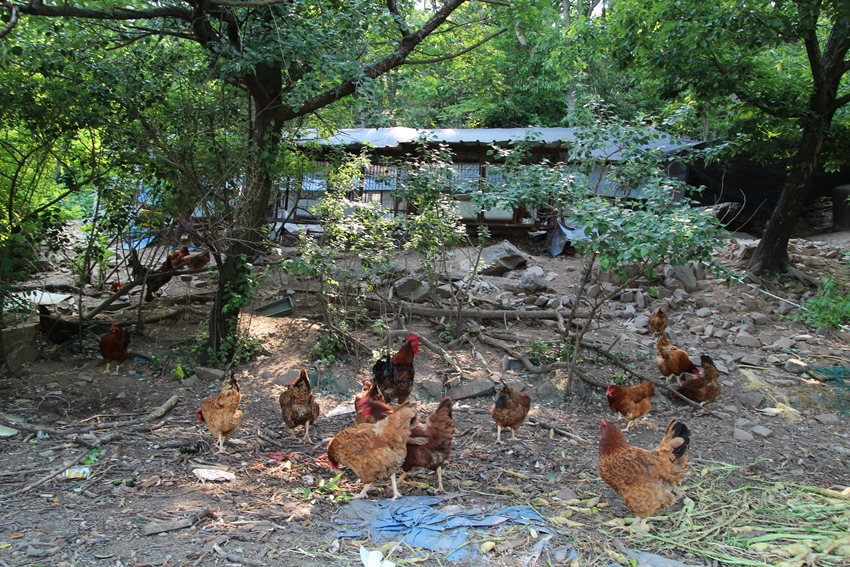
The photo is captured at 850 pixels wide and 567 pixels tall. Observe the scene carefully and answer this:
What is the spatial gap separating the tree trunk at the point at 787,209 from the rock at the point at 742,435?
19.0ft

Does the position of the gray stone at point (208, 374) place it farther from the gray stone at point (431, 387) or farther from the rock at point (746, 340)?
the rock at point (746, 340)

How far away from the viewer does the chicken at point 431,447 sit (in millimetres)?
4629

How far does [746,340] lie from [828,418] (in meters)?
2.21

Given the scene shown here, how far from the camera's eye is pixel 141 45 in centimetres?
718

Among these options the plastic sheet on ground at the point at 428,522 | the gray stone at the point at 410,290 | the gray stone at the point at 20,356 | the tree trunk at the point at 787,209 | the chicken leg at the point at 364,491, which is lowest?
the chicken leg at the point at 364,491

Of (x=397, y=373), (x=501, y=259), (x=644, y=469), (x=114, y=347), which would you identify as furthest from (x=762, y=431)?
(x=114, y=347)

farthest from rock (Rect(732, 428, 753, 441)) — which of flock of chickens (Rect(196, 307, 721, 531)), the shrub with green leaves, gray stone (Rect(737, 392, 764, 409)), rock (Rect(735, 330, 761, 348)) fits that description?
rock (Rect(735, 330, 761, 348))

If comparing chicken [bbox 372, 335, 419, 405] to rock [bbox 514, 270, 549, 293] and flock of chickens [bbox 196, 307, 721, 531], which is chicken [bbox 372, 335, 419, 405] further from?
rock [bbox 514, 270, 549, 293]

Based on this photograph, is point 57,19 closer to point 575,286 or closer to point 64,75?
point 64,75

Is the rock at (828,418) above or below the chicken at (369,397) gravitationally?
below

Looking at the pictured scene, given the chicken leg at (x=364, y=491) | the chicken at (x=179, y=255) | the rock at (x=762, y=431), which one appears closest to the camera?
the chicken leg at (x=364, y=491)

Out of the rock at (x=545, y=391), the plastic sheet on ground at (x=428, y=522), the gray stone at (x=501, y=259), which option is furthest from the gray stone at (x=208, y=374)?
the gray stone at (x=501, y=259)

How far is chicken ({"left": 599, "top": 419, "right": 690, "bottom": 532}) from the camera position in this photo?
4074mm

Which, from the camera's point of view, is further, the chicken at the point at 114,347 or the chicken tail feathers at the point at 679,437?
the chicken at the point at 114,347
